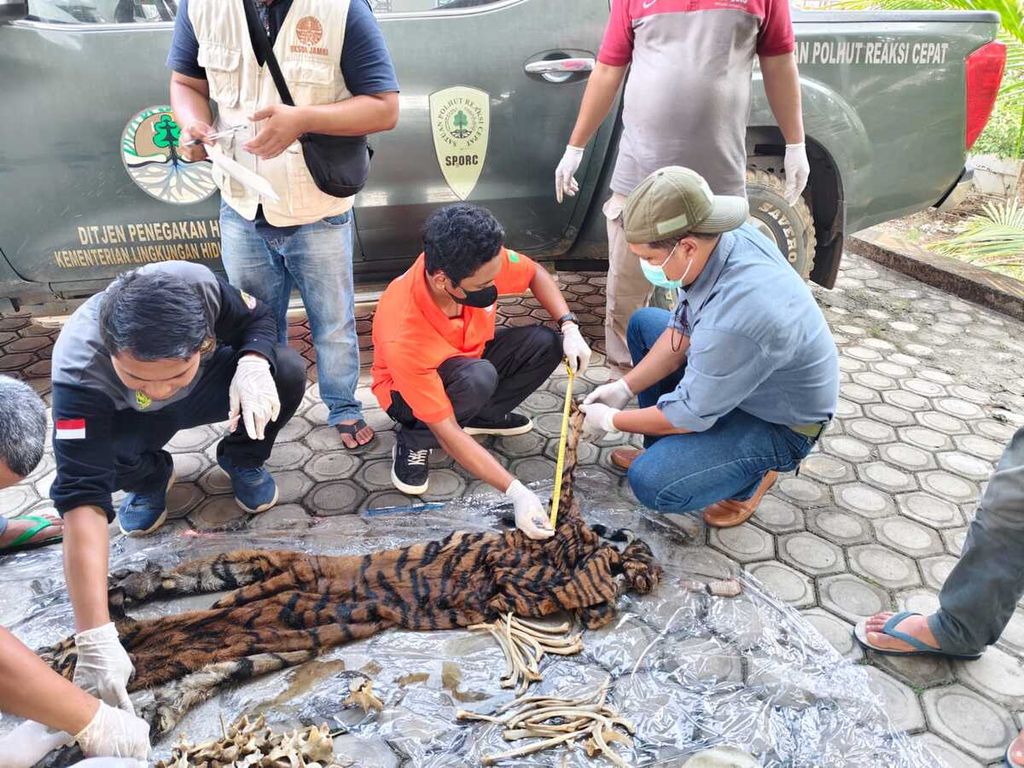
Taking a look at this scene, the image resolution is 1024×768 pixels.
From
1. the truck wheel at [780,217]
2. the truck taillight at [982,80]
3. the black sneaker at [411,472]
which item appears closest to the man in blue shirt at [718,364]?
the black sneaker at [411,472]

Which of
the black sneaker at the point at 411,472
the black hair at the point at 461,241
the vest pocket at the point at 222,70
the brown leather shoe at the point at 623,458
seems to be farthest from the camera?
the brown leather shoe at the point at 623,458

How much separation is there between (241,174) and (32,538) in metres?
1.28

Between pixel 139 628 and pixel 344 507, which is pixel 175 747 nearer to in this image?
pixel 139 628

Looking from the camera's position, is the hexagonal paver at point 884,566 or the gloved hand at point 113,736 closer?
the gloved hand at point 113,736

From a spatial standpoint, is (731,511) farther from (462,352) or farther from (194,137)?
(194,137)

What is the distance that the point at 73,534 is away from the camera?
1.69 m

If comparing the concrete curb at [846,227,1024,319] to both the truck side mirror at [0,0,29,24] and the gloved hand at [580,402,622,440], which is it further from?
the truck side mirror at [0,0,29,24]

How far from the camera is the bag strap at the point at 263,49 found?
205 cm

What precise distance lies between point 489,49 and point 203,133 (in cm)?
112

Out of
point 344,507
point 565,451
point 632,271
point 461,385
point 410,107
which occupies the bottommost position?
point 344,507

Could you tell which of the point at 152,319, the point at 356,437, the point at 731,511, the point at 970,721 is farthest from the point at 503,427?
the point at 970,721

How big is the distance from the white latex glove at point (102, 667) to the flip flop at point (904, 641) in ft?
5.93

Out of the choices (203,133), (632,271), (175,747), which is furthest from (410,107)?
(175,747)

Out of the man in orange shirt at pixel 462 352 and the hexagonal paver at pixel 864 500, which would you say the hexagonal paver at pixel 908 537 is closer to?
the hexagonal paver at pixel 864 500
